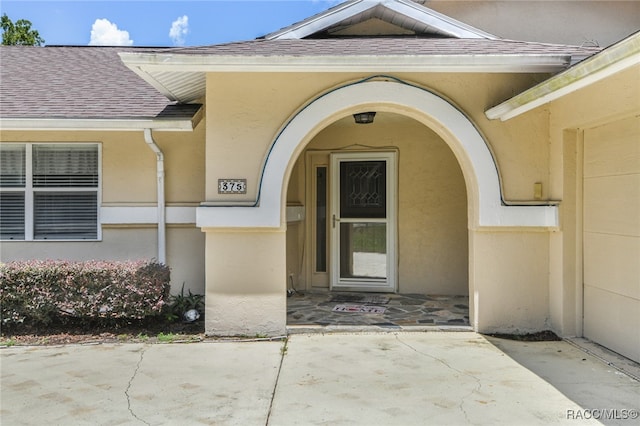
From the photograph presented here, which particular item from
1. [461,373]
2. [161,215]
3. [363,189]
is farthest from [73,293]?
[363,189]

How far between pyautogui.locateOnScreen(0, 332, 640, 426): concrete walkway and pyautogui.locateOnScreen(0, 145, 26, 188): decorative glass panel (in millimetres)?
2991

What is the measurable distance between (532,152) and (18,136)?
7.54 m

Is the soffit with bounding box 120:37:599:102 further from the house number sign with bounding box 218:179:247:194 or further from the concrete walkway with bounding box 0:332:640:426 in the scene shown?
the concrete walkway with bounding box 0:332:640:426

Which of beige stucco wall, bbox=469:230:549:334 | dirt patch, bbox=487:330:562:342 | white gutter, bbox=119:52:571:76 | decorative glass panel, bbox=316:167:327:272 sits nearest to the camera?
white gutter, bbox=119:52:571:76

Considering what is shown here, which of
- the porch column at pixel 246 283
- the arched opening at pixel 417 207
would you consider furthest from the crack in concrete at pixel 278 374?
the arched opening at pixel 417 207

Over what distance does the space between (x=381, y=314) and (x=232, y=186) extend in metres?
2.90

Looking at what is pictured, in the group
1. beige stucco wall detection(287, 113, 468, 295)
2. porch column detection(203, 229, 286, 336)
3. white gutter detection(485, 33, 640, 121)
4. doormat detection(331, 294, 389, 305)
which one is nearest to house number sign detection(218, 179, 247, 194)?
porch column detection(203, 229, 286, 336)

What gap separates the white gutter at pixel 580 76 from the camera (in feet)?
11.8

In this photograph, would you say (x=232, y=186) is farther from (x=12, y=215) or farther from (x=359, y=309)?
(x=12, y=215)

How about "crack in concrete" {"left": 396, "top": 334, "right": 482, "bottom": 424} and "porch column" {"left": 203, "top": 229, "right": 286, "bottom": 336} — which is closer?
"crack in concrete" {"left": 396, "top": 334, "right": 482, "bottom": 424}

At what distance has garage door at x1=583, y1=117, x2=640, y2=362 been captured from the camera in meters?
4.71

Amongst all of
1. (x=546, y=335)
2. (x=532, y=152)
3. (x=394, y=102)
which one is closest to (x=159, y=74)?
(x=394, y=102)

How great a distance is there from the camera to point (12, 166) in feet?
23.7

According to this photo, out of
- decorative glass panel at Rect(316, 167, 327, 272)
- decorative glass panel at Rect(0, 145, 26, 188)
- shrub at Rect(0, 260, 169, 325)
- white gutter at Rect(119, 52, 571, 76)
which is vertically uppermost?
white gutter at Rect(119, 52, 571, 76)
